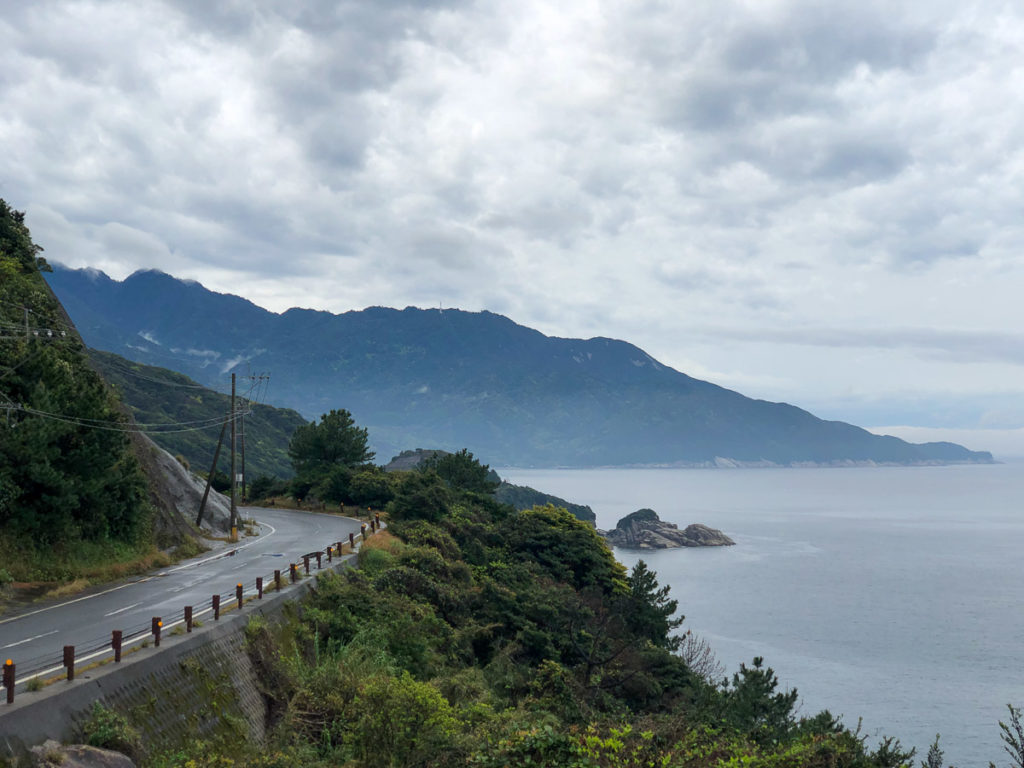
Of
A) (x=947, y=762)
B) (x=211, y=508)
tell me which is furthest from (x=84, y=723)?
(x=947, y=762)

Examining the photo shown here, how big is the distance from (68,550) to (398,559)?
1176 centimetres

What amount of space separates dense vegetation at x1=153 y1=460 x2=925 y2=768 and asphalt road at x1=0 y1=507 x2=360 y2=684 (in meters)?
3.07

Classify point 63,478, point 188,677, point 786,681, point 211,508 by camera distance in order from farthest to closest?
point 786,681, point 211,508, point 63,478, point 188,677

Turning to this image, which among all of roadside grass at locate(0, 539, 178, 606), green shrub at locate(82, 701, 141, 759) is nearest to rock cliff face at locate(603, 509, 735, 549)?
roadside grass at locate(0, 539, 178, 606)

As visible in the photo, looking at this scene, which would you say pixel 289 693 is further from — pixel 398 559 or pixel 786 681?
pixel 786 681

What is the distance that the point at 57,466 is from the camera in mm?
25609

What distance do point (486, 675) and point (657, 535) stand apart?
409 feet

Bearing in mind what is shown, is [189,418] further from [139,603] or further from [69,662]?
[69,662]

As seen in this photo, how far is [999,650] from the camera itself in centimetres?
6756

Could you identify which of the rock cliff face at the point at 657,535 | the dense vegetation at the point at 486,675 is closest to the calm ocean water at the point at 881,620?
the rock cliff face at the point at 657,535

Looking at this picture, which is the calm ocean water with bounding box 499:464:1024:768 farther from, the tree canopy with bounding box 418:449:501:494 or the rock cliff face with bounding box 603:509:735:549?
the tree canopy with bounding box 418:449:501:494

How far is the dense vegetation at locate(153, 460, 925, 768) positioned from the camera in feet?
43.7

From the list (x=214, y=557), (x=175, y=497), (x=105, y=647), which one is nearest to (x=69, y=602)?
(x=105, y=647)

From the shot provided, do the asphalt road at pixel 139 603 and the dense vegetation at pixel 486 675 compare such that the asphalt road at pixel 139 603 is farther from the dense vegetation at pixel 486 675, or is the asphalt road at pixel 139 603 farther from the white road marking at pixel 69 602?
the dense vegetation at pixel 486 675
